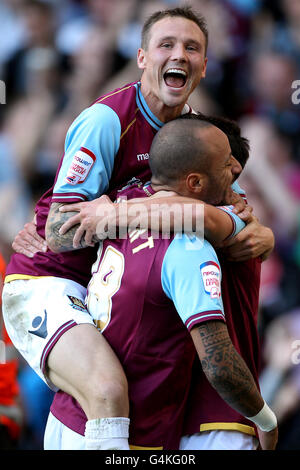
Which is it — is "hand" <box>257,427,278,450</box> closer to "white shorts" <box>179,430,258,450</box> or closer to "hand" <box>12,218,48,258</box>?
"white shorts" <box>179,430,258,450</box>

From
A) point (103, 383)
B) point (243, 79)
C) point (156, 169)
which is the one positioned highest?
point (243, 79)

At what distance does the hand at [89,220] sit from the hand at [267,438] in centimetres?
110

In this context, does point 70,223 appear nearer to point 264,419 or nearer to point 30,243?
point 30,243

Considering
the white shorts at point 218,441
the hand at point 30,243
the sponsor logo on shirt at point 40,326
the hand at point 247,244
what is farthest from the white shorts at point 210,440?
the hand at point 30,243

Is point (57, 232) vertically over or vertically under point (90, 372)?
over

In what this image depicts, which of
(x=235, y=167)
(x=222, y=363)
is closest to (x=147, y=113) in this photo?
(x=235, y=167)

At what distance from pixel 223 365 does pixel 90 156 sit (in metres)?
1.13

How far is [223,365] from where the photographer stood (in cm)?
294

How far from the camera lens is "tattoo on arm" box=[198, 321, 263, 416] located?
2.92 m

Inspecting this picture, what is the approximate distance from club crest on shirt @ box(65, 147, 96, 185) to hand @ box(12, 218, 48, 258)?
18.2 inches
